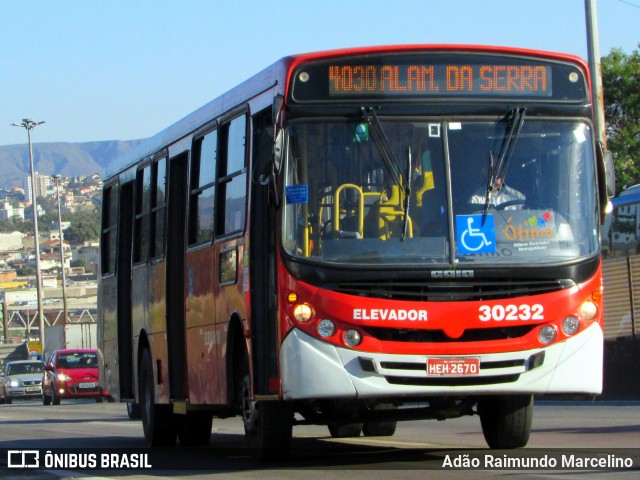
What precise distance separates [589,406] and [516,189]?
12550 mm

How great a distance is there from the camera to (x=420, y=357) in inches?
409

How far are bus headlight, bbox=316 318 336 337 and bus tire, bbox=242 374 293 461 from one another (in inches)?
39.2

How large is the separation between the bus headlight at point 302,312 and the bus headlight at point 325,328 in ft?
0.34

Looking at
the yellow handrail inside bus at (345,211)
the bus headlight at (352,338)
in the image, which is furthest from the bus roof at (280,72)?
the bus headlight at (352,338)

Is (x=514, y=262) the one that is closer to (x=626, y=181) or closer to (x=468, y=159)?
(x=468, y=159)

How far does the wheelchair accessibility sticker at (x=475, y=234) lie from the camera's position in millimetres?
10594

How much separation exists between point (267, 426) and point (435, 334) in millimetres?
1715

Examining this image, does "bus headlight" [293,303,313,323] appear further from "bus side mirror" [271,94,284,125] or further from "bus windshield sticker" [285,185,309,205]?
"bus side mirror" [271,94,284,125]

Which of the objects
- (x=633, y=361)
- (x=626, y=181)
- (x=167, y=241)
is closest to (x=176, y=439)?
(x=167, y=241)

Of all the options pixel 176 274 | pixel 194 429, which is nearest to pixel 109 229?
pixel 194 429

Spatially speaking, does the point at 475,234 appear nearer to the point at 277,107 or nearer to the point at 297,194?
the point at 297,194

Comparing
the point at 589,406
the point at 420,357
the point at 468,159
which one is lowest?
the point at 589,406

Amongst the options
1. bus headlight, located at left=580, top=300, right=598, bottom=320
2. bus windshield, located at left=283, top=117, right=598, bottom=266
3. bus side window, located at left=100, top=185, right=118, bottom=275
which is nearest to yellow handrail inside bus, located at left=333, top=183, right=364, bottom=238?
bus windshield, located at left=283, top=117, right=598, bottom=266

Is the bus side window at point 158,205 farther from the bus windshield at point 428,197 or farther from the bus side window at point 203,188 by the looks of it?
the bus windshield at point 428,197
